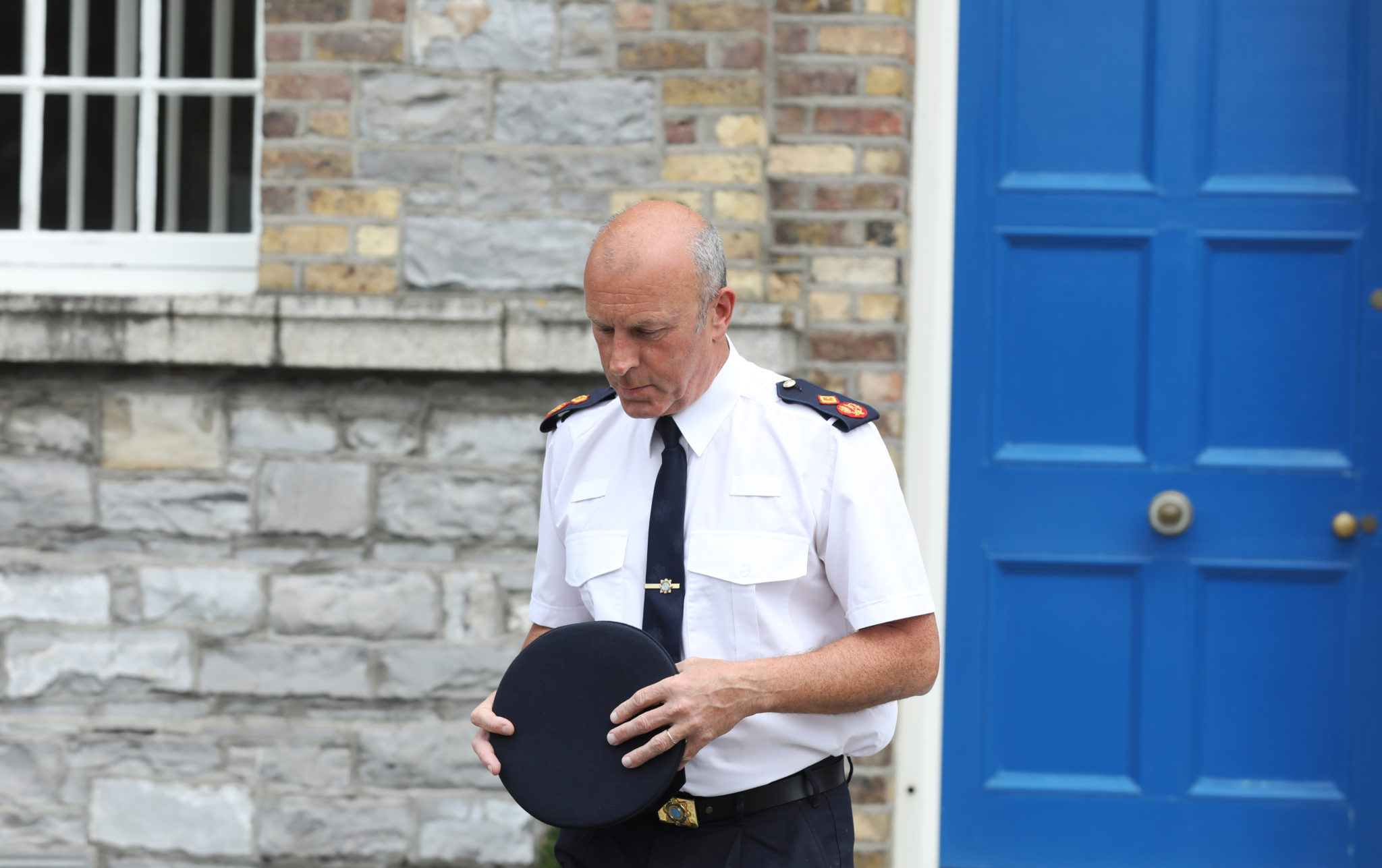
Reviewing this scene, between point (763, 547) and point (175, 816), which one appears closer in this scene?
point (763, 547)

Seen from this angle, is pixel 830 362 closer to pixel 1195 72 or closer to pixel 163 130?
pixel 1195 72

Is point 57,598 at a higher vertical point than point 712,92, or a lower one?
lower

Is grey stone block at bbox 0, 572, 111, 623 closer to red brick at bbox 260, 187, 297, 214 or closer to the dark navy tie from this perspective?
red brick at bbox 260, 187, 297, 214

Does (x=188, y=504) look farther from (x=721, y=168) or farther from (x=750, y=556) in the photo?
(x=750, y=556)

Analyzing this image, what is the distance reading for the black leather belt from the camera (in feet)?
5.60

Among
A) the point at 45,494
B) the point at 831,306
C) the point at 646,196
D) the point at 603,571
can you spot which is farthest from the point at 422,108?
the point at 603,571

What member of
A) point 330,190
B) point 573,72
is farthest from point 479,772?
point 573,72

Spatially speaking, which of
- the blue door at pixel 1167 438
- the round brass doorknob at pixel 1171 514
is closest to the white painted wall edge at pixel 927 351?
the blue door at pixel 1167 438

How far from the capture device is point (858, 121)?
125 inches

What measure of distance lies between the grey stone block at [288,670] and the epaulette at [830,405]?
1752mm

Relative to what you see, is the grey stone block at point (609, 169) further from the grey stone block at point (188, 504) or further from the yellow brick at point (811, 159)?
the grey stone block at point (188, 504)

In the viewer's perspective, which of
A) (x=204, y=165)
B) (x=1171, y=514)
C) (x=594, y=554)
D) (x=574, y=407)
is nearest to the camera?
(x=594, y=554)

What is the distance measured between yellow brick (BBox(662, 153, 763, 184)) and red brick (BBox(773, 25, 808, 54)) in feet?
1.05

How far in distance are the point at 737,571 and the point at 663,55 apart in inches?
71.0
